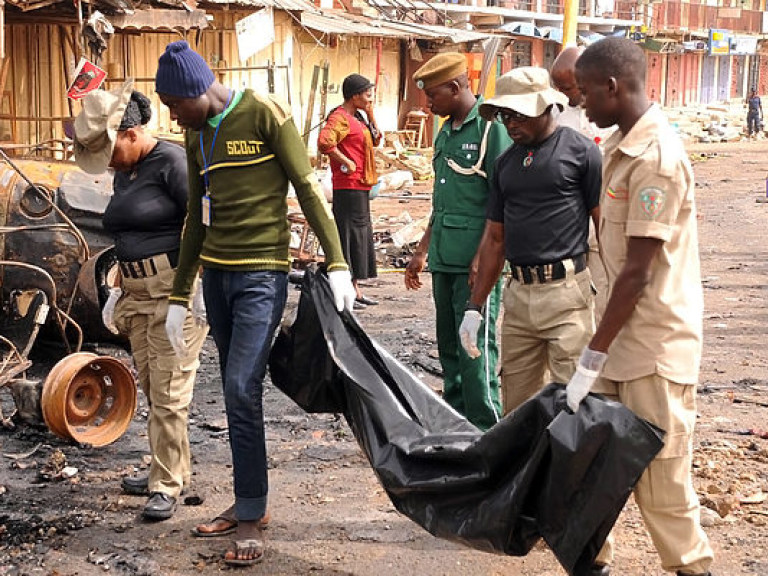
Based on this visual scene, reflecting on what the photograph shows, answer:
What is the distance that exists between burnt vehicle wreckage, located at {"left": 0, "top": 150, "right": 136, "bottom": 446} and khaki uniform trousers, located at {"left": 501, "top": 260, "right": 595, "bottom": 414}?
90.9 inches

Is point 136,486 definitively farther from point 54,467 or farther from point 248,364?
point 248,364

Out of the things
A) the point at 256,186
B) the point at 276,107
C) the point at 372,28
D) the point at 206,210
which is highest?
the point at 372,28

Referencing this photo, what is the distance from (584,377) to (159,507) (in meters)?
2.30

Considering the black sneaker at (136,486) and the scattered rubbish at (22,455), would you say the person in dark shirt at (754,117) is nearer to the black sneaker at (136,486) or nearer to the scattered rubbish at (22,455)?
the scattered rubbish at (22,455)

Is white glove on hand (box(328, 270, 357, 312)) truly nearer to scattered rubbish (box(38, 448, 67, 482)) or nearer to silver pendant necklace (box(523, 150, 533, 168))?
silver pendant necklace (box(523, 150, 533, 168))

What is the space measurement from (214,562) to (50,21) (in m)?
10.5

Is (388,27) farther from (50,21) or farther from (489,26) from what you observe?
(489,26)

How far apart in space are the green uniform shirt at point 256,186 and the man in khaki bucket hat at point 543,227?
72cm

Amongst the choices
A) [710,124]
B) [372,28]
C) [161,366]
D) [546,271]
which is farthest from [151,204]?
[710,124]

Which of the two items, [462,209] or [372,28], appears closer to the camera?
[462,209]

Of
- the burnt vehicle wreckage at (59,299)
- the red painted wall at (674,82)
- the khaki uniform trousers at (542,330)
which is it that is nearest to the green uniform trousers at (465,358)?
the khaki uniform trousers at (542,330)

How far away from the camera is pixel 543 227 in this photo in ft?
14.7

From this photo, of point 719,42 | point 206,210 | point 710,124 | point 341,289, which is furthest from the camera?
point 719,42

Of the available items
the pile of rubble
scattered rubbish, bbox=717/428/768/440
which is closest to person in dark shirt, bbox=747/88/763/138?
the pile of rubble
